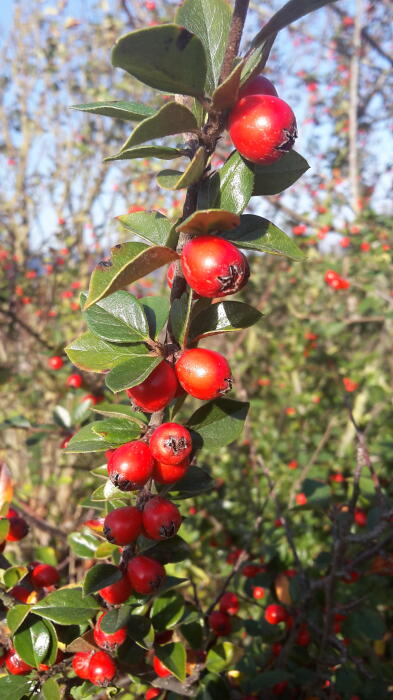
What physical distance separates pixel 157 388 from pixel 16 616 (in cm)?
48

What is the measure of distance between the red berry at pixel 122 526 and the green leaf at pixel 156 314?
28 cm

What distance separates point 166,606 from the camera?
1058 mm

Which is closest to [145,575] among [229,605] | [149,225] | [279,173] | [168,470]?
[168,470]

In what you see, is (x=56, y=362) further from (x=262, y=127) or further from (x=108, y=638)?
(x=262, y=127)

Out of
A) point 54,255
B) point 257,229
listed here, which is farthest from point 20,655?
point 54,255

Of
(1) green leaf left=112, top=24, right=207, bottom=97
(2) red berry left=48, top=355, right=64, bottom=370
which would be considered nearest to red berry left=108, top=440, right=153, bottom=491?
(1) green leaf left=112, top=24, right=207, bottom=97

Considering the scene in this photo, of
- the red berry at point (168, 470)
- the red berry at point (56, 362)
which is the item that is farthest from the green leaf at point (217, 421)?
the red berry at point (56, 362)

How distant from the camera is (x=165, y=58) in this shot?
0.55 meters

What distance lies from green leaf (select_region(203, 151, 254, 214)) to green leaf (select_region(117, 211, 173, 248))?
0.25 feet

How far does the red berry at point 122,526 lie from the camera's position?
0.77 m

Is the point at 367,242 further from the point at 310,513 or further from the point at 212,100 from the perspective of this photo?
the point at 212,100

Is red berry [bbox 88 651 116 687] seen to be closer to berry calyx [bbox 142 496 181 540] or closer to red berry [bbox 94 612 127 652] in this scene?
red berry [bbox 94 612 127 652]

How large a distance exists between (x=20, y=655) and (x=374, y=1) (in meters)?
5.88

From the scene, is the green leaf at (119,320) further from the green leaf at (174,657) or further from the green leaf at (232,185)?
the green leaf at (174,657)
